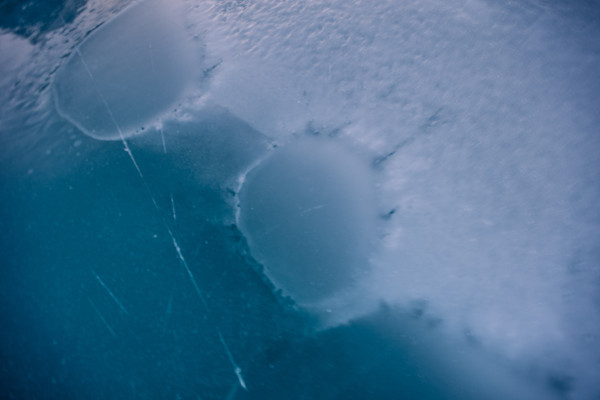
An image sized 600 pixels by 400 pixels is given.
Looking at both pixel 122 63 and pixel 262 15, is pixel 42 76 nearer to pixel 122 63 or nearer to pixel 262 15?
pixel 122 63

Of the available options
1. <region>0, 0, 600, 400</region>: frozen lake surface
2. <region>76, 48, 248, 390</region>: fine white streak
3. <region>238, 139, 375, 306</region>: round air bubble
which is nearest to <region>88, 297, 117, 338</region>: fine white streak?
<region>0, 0, 600, 400</region>: frozen lake surface

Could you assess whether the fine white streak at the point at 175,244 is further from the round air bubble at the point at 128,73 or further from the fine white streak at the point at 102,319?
the fine white streak at the point at 102,319

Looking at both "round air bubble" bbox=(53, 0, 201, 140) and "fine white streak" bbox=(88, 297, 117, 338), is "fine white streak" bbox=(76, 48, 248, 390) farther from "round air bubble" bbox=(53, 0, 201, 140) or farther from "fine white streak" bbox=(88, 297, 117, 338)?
"fine white streak" bbox=(88, 297, 117, 338)

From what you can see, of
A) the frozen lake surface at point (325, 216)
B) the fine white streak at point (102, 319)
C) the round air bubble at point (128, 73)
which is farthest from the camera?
the round air bubble at point (128, 73)

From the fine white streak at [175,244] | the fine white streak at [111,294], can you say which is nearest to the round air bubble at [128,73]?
the fine white streak at [175,244]

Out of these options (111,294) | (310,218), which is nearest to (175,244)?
(111,294)

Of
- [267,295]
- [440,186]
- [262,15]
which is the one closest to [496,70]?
[440,186]

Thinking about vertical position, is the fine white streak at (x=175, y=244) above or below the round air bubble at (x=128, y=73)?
below
